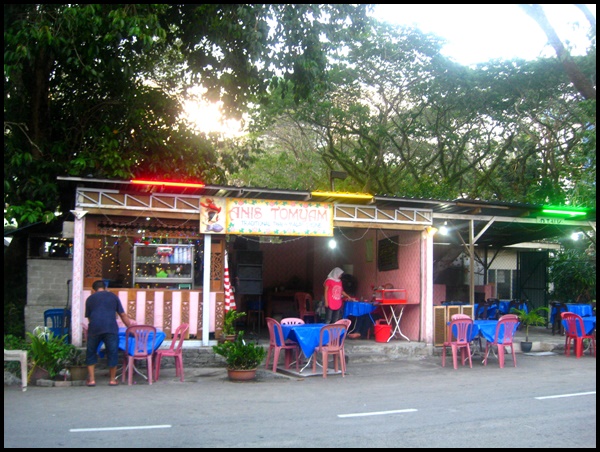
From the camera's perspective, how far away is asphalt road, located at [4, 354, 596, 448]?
6656 millimetres

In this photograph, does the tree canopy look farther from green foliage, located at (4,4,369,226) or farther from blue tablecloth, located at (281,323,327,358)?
blue tablecloth, located at (281,323,327,358)

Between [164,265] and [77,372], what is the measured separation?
11.5ft

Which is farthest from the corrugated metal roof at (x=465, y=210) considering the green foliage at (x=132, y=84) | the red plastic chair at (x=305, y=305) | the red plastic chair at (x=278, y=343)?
the red plastic chair at (x=305, y=305)

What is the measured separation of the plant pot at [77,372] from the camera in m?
10.7

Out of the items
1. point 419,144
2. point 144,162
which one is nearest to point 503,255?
point 419,144

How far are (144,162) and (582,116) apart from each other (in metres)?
14.8

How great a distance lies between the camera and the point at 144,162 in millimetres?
15883

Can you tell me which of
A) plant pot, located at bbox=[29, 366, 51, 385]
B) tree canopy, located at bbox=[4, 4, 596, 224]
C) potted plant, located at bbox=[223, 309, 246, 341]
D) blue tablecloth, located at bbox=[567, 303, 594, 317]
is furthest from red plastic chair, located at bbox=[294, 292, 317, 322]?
plant pot, located at bbox=[29, 366, 51, 385]

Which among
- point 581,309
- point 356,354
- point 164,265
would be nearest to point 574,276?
point 581,309

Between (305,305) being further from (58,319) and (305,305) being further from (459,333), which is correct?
(58,319)

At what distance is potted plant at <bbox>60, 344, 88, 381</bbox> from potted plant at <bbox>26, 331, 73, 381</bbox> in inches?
4.0

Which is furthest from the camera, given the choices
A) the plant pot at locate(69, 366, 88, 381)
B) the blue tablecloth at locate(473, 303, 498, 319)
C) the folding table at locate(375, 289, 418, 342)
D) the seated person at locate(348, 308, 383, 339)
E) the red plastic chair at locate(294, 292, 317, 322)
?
the blue tablecloth at locate(473, 303, 498, 319)

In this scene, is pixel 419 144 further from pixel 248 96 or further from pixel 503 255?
pixel 248 96

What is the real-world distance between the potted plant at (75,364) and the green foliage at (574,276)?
15179 millimetres
